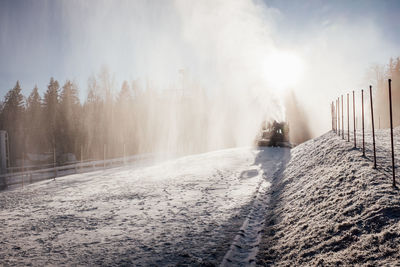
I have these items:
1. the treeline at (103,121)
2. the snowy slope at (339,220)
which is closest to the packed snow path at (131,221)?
the snowy slope at (339,220)

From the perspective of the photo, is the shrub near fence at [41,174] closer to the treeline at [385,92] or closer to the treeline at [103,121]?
the treeline at [103,121]

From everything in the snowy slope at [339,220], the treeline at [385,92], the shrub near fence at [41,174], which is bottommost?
the shrub near fence at [41,174]

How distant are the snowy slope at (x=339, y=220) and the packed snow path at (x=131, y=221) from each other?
938 millimetres

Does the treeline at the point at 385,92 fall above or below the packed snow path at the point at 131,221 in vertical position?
above

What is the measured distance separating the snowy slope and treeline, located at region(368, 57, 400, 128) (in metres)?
36.1

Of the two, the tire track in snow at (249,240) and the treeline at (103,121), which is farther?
the treeline at (103,121)

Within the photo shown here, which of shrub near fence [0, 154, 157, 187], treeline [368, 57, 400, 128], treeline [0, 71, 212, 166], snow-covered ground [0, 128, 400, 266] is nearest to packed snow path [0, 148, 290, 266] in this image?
snow-covered ground [0, 128, 400, 266]

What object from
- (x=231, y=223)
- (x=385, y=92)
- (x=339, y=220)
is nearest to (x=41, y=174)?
(x=231, y=223)

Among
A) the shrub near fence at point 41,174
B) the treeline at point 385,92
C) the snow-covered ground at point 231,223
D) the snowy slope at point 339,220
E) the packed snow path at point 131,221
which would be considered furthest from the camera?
the treeline at point 385,92

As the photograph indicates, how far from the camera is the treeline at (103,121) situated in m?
36.3

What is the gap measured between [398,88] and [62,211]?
47.3 m

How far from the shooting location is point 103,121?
132ft

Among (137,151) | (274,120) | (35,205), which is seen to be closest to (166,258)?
(35,205)

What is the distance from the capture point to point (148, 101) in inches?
2021
